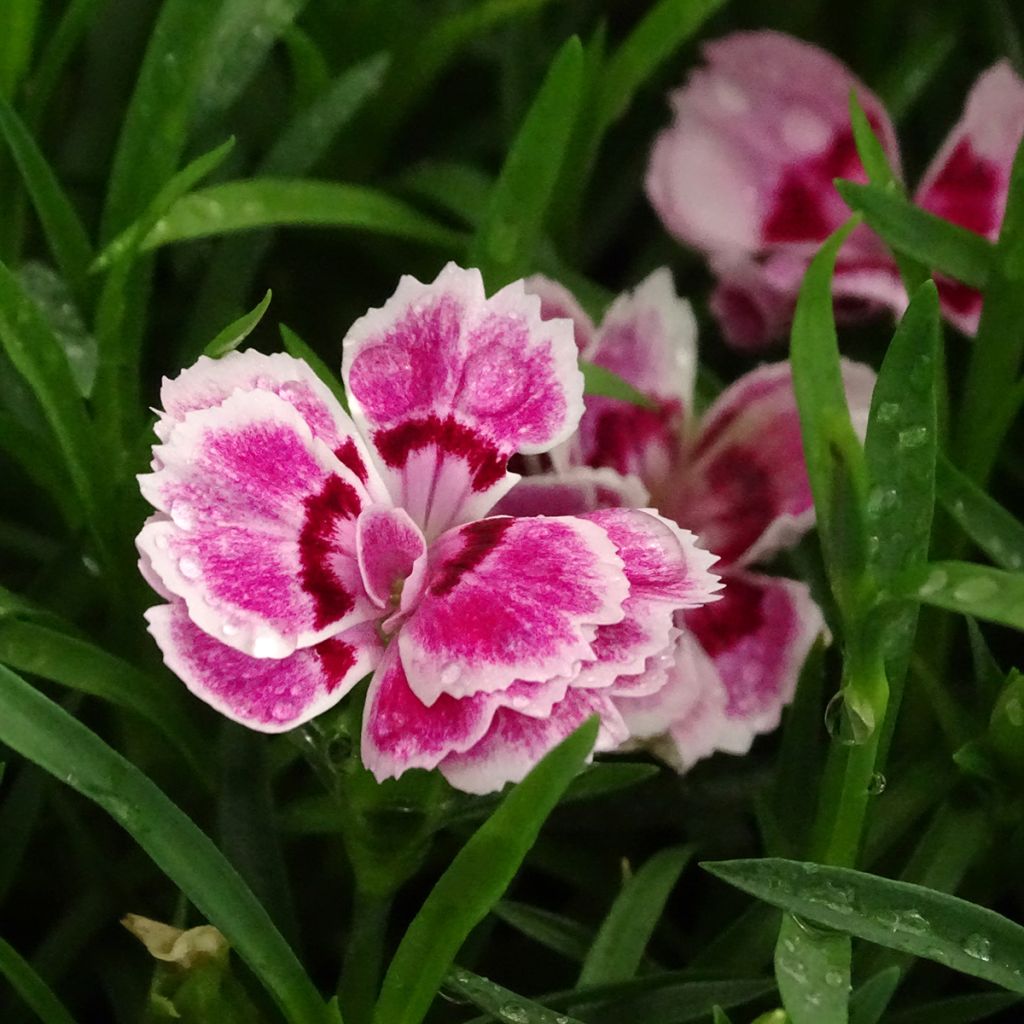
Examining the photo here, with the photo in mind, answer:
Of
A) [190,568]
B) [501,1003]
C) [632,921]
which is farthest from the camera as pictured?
[632,921]

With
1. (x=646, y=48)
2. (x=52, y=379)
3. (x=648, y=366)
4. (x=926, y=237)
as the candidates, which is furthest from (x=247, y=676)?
(x=646, y=48)

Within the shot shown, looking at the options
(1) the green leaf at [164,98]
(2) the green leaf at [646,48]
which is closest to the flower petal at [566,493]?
(1) the green leaf at [164,98]

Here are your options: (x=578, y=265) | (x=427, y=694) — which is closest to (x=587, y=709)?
(x=427, y=694)

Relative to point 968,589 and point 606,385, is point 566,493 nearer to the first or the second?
point 606,385

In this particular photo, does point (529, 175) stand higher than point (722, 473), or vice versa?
point (529, 175)

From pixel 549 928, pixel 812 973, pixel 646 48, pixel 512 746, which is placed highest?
pixel 646 48

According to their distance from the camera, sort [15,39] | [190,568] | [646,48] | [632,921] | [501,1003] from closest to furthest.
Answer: [190,568] < [501,1003] < [632,921] < [15,39] < [646,48]
